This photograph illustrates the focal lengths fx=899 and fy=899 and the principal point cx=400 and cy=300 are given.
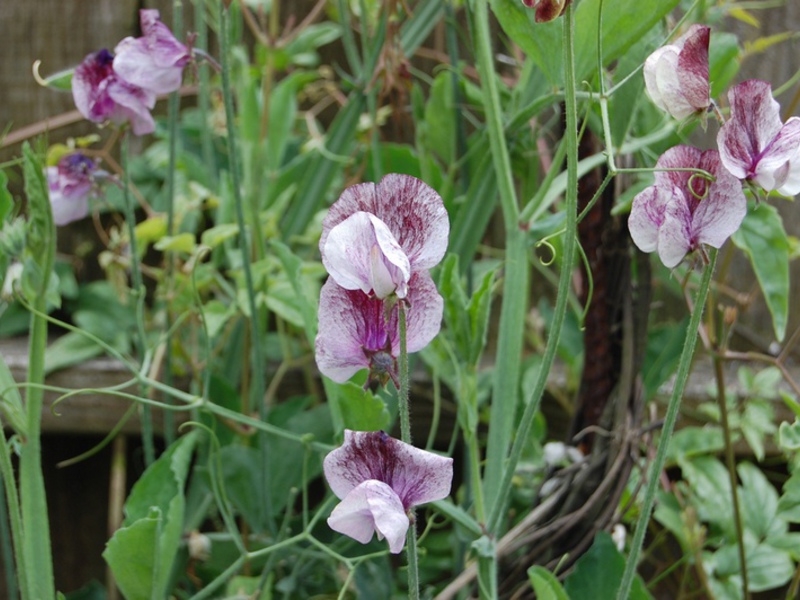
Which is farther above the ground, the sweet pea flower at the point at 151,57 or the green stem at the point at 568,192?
the sweet pea flower at the point at 151,57

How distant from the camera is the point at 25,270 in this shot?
639 mm

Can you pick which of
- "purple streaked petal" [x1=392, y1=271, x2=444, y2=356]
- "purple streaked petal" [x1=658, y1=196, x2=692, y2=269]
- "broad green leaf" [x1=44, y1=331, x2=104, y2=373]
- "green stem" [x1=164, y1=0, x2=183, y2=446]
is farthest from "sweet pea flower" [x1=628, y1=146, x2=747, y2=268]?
"broad green leaf" [x1=44, y1=331, x2=104, y2=373]

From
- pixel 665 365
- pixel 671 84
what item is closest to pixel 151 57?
pixel 671 84

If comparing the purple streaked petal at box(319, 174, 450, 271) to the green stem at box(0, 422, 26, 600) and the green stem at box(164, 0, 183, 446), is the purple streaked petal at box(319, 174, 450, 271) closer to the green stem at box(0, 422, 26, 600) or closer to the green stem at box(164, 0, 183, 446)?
the green stem at box(0, 422, 26, 600)

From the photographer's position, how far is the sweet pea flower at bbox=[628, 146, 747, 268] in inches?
16.7

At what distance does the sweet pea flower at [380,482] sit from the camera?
378 mm

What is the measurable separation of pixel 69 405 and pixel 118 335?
0.36ft

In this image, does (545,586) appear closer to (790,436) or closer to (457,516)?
(457,516)

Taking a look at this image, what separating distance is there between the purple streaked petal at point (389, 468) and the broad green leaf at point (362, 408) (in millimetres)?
145

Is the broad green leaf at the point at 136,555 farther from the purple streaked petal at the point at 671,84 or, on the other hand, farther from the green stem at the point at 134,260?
the purple streaked petal at the point at 671,84

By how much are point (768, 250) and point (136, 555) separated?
21.2 inches

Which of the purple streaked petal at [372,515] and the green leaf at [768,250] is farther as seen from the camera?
the green leaf at [768,250]

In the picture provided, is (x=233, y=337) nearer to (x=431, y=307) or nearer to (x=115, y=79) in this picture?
(x=115, y=79)

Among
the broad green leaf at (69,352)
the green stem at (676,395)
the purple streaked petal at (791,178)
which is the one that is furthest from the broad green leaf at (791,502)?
the broad green leaf at (69,352)
